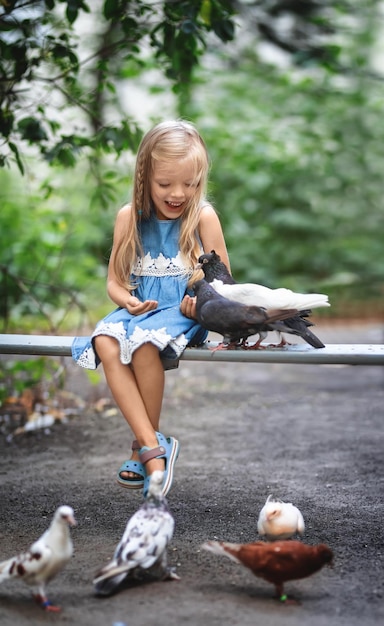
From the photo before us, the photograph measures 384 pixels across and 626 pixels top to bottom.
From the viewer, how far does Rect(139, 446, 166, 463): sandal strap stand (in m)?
3.33

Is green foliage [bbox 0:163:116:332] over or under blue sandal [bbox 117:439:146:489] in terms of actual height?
under

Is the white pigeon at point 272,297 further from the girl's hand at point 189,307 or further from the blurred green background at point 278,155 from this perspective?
the blurred green background at point 278,155

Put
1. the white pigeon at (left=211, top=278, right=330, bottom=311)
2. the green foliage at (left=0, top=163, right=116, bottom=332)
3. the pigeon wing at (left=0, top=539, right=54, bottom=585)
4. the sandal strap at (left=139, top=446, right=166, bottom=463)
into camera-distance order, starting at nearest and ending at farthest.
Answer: the pigeon wing at (left=0, top=539, right=54, bottom=585)
the white pigeon at (left=211, top=278, right=330, bottom=311)
the sandal strap at (left=139, top=446, right=166, bottom=463)
the green foliage at (left=0, top=163, right=116, bottom=332)

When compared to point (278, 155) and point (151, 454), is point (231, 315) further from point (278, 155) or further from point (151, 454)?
point (278, 155)

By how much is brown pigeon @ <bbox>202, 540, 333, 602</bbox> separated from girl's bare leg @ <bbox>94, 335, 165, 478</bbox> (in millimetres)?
764

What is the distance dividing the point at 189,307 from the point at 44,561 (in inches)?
52.6

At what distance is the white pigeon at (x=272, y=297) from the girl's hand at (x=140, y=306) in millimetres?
327

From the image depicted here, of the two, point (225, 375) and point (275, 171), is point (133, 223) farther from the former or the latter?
point (275, 171)

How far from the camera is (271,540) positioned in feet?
10.6

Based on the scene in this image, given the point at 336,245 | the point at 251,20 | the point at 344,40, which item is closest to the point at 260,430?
the point at 251,20

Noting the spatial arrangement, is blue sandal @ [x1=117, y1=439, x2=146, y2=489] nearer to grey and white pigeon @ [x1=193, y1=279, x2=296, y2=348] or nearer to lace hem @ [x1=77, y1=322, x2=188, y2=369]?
lace hem @ [x1=77, y1=322, x2=188, y2=369]

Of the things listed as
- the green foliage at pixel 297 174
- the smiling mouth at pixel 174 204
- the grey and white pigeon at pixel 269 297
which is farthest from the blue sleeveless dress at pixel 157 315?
the green foliage at pixel 297 174

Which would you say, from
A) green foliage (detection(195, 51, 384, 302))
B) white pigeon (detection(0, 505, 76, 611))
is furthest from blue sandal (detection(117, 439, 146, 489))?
green foliage (detection(195, 51, 384, 302))

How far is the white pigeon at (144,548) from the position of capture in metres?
2.80
